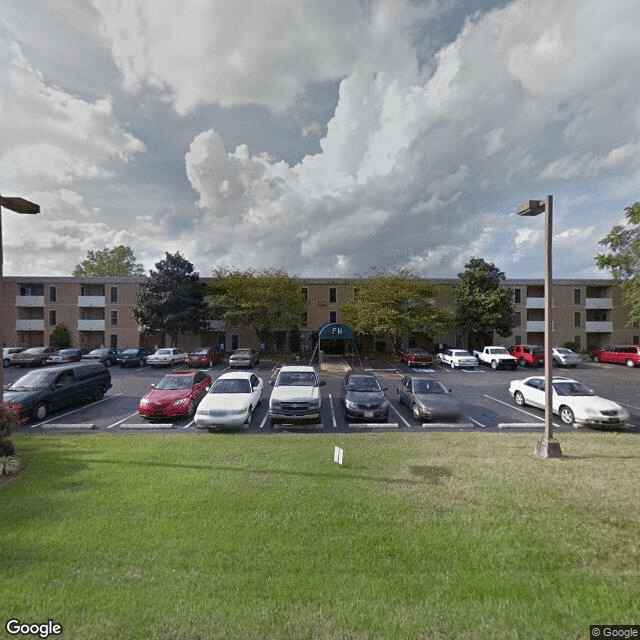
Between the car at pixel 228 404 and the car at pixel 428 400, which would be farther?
the car at pixel 428 400

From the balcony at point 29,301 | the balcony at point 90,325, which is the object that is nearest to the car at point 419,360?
the balcony at point 90,325

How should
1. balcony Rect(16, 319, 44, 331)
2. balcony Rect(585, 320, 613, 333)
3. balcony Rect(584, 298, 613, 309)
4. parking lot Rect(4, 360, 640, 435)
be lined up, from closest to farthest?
parking lot Rect(4, 360, 640, 435) < balcony Rect(16, 319, 44, 331) < balcony Rect(585, 320, 613, 333) < balcony Rect(584, 298, 613, 309)

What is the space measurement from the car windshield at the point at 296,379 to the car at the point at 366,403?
4.86ft

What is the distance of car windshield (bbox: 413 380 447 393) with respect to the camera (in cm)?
1252

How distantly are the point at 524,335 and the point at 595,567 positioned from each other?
38.0m

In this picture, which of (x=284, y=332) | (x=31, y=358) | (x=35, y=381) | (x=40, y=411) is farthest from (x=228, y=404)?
(x=31, y=358)

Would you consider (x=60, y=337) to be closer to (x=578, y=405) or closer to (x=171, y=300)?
(x=171, y=300)

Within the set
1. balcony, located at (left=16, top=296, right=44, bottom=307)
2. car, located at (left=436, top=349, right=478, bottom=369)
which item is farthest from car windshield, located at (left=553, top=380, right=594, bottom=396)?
balcony, located at (left=16, top=296, right=44, bottom=307)

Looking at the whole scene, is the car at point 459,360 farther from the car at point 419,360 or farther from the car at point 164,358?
the car at point 164,358

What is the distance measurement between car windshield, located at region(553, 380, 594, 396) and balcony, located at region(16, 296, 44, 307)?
150 feet

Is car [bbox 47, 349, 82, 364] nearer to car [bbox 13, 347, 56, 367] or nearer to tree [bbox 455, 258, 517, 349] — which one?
car [bbox 13, 347, 56, 367]

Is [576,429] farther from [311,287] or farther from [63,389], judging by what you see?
[311,287]

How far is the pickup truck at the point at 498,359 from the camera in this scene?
24.7 metres

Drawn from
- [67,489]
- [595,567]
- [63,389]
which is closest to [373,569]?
[595,567]
